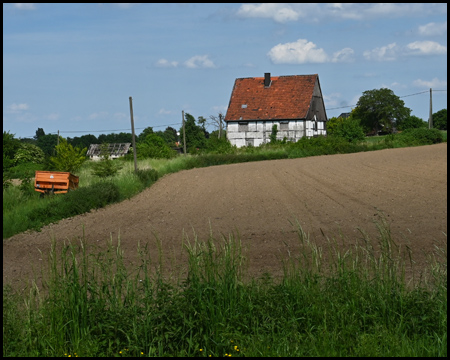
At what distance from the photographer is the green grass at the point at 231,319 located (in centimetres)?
610

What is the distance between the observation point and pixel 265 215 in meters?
17.3

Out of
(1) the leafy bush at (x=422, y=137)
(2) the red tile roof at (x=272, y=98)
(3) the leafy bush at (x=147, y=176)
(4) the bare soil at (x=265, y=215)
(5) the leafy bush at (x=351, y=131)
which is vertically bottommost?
(4) the bare soil at (x=265, y=215)

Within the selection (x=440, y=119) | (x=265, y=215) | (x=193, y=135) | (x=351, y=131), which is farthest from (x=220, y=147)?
(x=440, y=119)

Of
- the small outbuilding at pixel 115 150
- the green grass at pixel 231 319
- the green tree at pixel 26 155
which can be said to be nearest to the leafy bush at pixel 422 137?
the green tree at pixel 26 155

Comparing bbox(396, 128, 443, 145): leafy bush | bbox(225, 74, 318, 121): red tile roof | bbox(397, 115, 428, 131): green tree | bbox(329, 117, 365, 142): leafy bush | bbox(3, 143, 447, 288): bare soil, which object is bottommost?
bbox(3, 143, 447, 288): bare soil

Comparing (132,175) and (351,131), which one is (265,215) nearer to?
(132,175)

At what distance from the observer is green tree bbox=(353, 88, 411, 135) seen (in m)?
91.9

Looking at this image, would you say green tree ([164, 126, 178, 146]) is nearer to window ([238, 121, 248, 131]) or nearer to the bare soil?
window ([238, 121, 248, 131])

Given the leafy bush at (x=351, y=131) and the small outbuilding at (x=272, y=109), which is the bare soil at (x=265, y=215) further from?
the small outbuilding at (x=272, y=109)

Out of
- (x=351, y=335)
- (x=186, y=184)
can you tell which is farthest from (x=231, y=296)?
(x=186, y=184)

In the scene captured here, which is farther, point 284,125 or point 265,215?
point 284,125

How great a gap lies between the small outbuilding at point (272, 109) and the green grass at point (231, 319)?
55557 mm

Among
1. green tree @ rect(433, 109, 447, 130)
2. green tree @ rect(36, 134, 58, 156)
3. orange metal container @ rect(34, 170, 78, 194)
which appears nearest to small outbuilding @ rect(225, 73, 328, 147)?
green tree @ rect(36, 134, 58, 156)

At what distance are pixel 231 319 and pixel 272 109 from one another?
57.8 m
